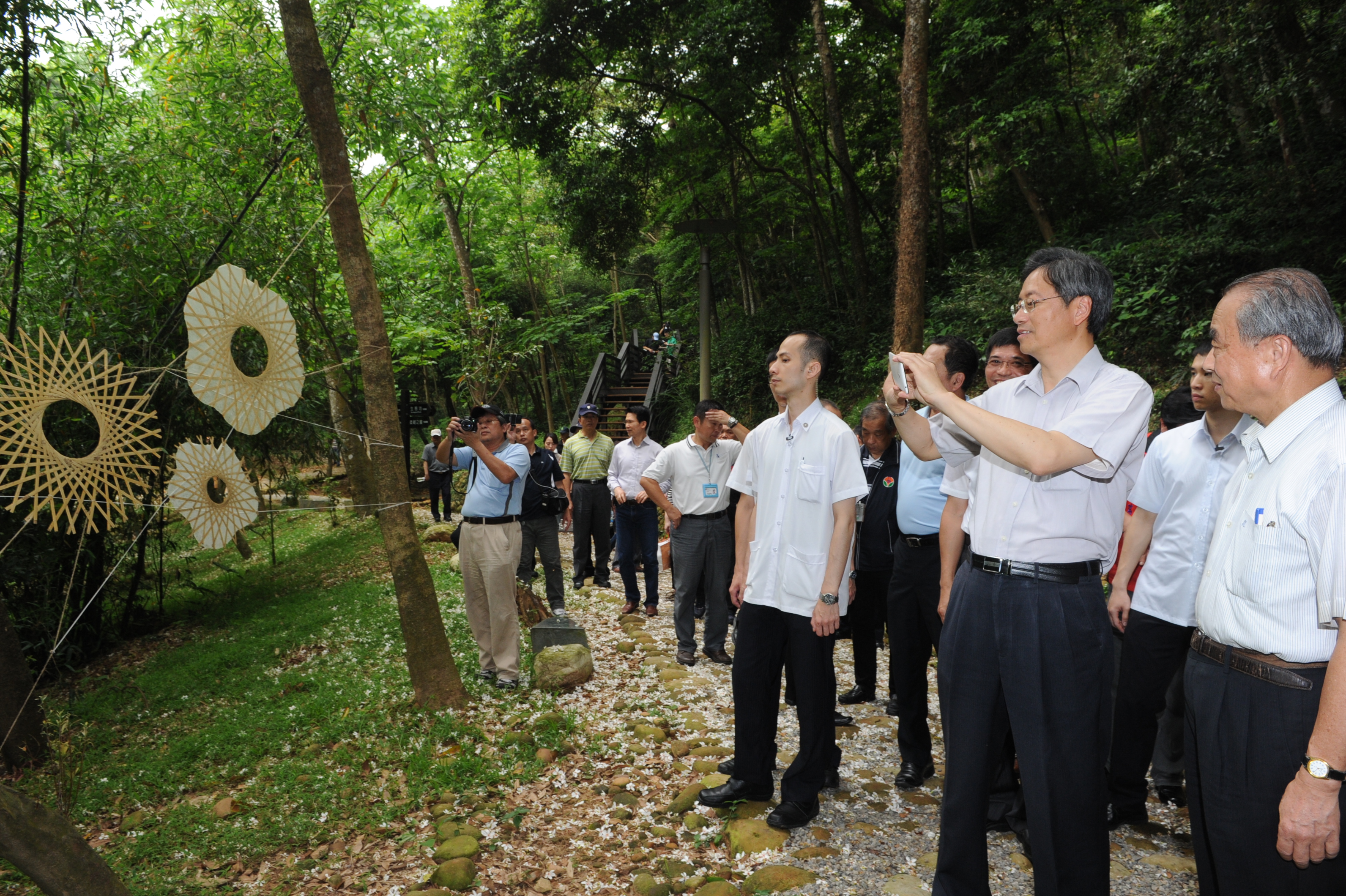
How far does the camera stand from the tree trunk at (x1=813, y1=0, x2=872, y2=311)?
41.0 ft

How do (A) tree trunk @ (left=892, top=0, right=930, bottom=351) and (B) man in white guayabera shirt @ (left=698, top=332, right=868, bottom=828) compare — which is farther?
(A) tree trunk @ (left=892, top=0, right=930, bottom=351)

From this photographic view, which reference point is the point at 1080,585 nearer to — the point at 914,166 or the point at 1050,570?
the point at 1050,570

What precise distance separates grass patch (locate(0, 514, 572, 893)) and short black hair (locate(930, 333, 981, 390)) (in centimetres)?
305

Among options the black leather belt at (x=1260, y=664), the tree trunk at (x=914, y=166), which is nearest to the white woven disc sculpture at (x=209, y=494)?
the black leather belt at (x=1260, y=664)

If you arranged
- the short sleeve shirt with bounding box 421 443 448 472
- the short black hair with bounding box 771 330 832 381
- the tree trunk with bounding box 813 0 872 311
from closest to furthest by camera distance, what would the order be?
the short black hair with bounding box 771 330 832 381
the short sleeve shirt with bounding box 421 443 448 472
the tree trunk with bounding box 813 0 872 311

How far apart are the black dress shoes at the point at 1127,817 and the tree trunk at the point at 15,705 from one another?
6271mm

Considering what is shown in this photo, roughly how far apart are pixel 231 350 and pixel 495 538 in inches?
84.4

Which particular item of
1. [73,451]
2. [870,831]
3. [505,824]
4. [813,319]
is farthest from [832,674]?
[813,319]

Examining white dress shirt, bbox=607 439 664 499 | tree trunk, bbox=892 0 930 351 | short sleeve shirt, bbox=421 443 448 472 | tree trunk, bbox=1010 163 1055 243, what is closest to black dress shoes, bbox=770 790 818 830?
white dress shirt, bbox=607 439 664 499

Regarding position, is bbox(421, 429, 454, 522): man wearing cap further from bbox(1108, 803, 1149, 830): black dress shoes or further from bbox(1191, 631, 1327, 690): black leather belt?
bbox(1191, 631, 1327, 690): black leather belt

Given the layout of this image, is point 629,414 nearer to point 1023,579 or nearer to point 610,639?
point 610,639

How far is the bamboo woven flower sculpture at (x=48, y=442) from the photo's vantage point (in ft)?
9.01

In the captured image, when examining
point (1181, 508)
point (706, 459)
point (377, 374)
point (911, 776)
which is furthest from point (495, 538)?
point (1181, 508)

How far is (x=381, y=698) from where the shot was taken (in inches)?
205
